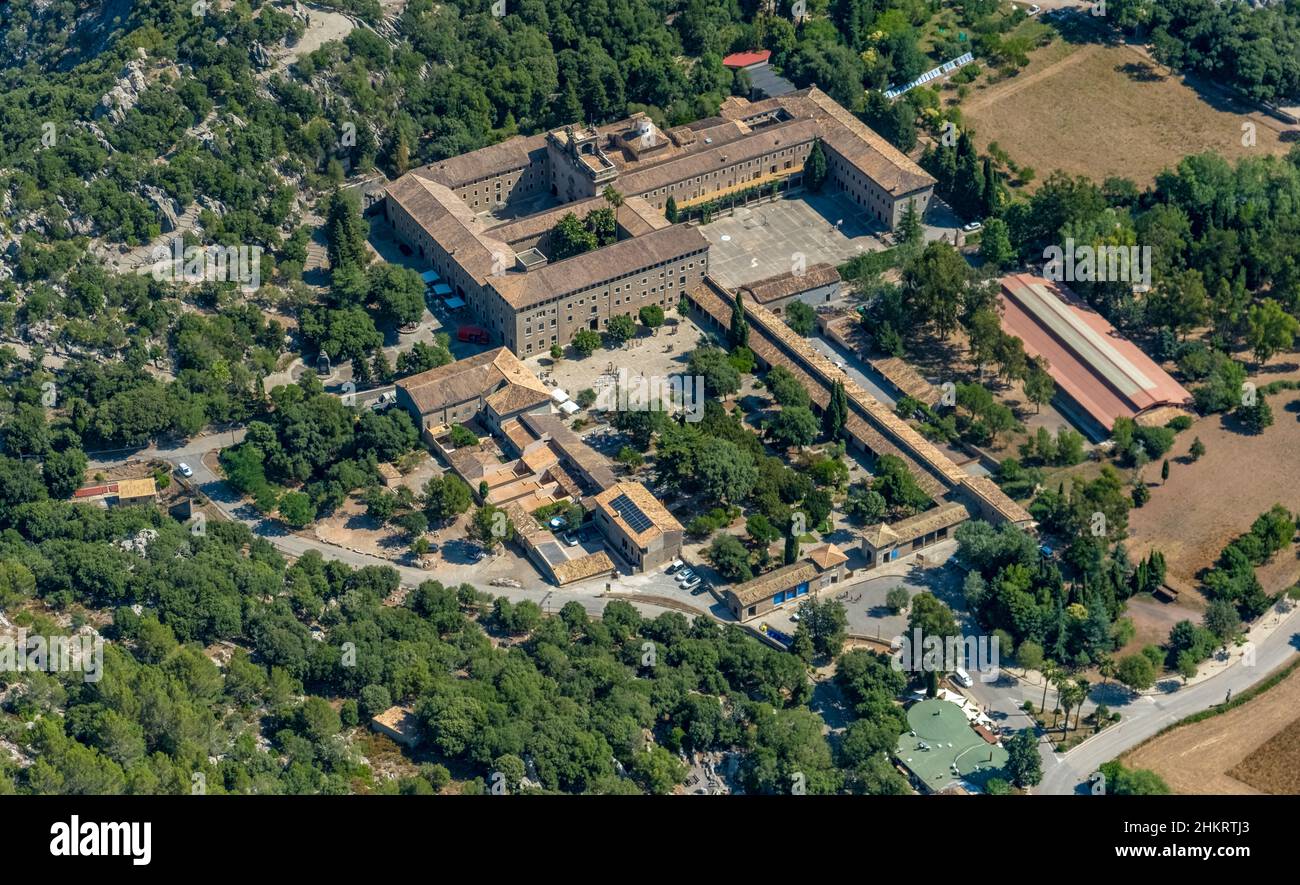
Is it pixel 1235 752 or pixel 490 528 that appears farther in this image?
pixel 490 528

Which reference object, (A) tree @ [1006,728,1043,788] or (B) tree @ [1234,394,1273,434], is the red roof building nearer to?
(B) tree @ [1234,394,1273,434]

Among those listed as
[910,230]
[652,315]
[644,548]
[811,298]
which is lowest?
[644,548]

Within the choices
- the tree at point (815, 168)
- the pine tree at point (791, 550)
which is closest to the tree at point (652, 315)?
the tree at point (815, 168)

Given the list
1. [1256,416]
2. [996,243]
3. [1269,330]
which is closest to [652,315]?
[996,243]

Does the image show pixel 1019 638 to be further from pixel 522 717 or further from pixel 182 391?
pixel 182 391

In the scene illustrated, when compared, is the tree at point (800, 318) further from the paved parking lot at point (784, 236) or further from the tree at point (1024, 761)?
the tree at point (1024, 761)

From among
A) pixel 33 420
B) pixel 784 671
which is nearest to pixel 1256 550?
pixel 784 671

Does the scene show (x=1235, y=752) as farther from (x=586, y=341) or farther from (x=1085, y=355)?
(x=586, y=341)
